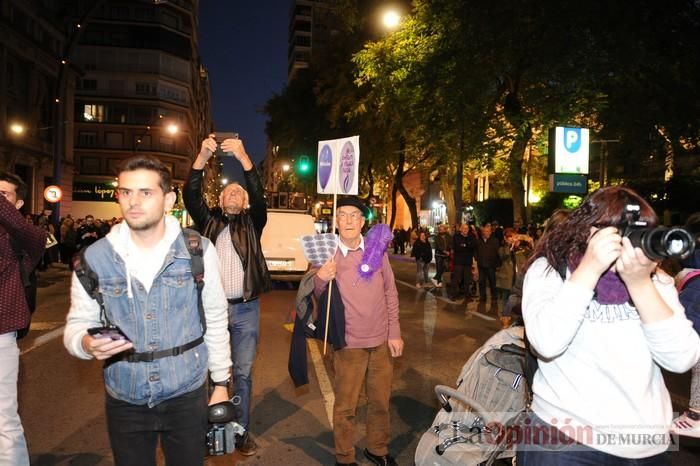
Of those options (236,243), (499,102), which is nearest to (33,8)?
(499,102)

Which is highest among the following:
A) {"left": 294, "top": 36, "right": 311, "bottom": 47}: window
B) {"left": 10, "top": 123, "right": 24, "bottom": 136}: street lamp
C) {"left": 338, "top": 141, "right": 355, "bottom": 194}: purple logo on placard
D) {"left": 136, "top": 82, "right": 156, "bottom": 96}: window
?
{"left": 294, "top": 36, "right": 311, "bottom": 47}: window

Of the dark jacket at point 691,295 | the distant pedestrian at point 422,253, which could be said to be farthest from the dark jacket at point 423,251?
the dark jacket at point 691,295

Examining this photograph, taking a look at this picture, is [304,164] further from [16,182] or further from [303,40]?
[303,40]

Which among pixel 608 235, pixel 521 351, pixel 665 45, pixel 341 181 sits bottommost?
pixel 521 351

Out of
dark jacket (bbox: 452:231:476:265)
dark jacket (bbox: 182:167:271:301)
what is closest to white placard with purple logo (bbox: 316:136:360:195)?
dark jacket (bbox: 182:167:271:301)

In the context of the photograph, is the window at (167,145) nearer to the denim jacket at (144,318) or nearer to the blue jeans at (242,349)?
the blue jeans at (242,349)

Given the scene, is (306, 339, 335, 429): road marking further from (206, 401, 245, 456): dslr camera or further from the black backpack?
the black backpack

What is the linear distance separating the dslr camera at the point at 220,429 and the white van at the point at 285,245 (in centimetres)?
1312

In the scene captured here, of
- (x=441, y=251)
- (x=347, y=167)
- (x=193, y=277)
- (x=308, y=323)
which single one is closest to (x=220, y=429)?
(x=193, y=277)

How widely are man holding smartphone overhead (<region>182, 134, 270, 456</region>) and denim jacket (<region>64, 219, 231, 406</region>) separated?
198 cm

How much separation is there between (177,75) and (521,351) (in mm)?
71733

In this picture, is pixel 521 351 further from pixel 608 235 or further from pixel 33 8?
pixel 33 8

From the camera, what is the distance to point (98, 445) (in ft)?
15.5

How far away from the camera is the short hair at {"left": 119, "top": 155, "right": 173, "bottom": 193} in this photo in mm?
2602
